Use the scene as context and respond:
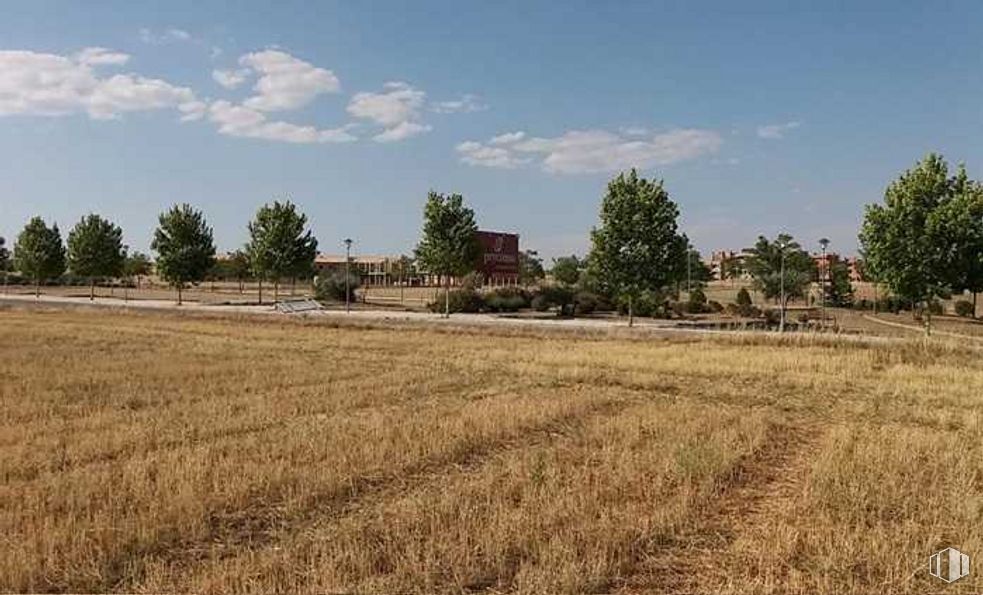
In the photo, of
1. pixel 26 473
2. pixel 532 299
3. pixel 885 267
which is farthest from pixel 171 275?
pixel 26 473

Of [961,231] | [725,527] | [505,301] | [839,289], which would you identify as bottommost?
A: [725,527]

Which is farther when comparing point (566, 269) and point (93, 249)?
point (566, 269)

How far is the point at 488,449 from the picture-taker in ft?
39.2

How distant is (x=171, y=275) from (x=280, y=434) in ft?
196

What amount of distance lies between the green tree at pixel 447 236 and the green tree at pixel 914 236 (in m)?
26.8

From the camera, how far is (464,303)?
61.3 m

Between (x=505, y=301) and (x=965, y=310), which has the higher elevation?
(x=965, y=310)

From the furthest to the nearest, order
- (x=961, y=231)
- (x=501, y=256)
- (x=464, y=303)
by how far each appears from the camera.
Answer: (x=501, y=256) < (x=464, y=303) < (x=961, y=231)

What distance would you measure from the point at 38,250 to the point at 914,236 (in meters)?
78.6

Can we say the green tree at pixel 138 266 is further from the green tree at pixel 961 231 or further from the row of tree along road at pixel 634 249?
the green tree at pixel 961 231

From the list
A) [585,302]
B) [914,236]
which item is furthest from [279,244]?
[914,236]

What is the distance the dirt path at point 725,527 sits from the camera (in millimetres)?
6570

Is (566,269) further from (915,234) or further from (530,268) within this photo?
(915,234)

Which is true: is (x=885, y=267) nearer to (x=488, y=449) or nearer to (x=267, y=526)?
(x=488, y=449)
